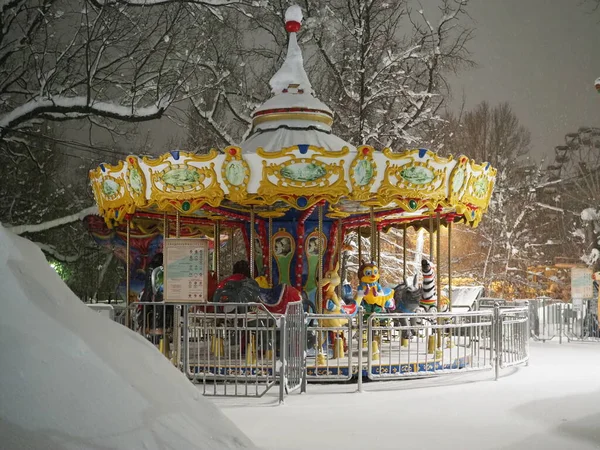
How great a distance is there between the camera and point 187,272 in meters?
9.14

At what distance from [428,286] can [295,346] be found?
13.7ft

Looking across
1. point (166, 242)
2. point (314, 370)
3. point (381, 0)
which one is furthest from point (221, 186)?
point (381, 0)

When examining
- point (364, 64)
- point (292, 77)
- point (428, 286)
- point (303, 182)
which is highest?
point (364, 64)

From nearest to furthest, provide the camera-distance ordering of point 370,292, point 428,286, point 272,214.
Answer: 1. point 370,292
2. point 428,286
3. point 272,214

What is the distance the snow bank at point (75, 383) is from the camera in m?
3.39

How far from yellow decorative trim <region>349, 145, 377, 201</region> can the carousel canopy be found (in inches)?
0.6

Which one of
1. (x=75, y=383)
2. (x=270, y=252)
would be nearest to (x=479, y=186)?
(x=270, y=252)

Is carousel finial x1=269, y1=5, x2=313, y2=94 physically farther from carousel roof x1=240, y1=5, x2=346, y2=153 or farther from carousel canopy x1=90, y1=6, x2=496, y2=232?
carousel canopy x1=90, y1=6, x2=496, y2=232

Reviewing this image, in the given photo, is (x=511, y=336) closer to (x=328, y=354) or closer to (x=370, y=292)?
(x=370, y=292)

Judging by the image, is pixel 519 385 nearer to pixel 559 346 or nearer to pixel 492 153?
pixel 559 346

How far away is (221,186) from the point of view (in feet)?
36.0

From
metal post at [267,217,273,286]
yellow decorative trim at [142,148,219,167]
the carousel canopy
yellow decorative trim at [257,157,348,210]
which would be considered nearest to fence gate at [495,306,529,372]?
the carousel canopy

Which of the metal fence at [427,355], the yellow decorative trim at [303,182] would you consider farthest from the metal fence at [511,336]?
the yellow decorative trim at [303,182]

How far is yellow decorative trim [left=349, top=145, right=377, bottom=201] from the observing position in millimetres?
10789
